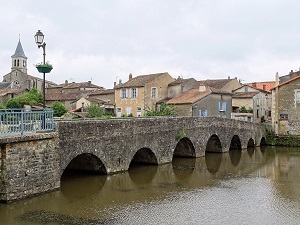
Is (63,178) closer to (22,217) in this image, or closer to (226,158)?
(22,217)

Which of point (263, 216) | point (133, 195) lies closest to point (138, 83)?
point (133, 195)

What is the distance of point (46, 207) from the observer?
12.4 m

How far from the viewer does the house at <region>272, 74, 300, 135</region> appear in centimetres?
3500

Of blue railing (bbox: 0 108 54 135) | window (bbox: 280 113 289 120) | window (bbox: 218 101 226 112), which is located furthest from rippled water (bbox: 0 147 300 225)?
window (bbox: 280 113 289 120)

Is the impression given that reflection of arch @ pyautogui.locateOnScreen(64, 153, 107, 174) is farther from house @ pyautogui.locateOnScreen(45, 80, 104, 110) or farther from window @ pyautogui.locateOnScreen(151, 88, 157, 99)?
house @ pyautogui.locateOnScreen(45, 80, 104, 110)

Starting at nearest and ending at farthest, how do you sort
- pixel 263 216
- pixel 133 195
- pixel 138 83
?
pixel 263 216 → pixel 133 195 → pixel 138 83

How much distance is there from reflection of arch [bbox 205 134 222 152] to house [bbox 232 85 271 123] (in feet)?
38.8

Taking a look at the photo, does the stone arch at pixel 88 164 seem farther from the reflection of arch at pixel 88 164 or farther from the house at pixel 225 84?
the house at pixel 225 84

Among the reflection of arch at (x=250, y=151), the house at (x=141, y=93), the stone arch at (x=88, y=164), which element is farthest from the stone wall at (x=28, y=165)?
the house at (x=141, y=93)

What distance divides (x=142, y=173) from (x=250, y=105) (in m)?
25.4

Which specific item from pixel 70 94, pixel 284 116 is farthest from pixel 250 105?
pixel 70 94

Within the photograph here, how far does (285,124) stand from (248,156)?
9.71 meters

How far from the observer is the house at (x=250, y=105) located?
41.0 meters

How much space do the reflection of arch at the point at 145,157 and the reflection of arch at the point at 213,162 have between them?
3.26 m
